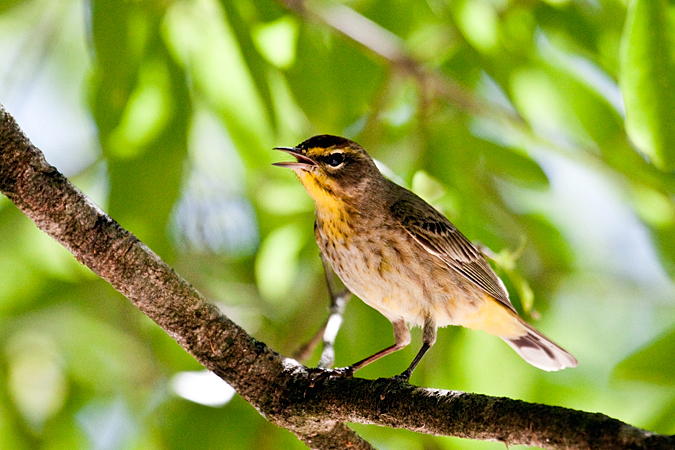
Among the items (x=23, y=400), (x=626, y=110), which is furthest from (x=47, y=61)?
(x=626, y=110)

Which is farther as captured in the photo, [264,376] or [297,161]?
[297,161]

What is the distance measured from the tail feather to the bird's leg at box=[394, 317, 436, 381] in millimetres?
586

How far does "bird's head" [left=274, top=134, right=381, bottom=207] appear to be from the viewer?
3.95 m

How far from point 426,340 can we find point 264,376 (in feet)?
4.01

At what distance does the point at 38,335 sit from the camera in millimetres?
4074

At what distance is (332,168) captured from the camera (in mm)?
4117

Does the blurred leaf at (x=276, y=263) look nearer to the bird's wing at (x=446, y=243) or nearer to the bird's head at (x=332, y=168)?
the bird's head at (x=332, y=168)

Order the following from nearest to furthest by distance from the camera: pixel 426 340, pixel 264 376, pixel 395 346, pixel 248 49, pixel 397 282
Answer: pixel 264 376, pixel 248 49, pixel 395 346, pixel 426 340, pixel 397 282

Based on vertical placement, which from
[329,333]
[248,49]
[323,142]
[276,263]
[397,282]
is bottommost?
[329,333]

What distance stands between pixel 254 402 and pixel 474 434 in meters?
1.02

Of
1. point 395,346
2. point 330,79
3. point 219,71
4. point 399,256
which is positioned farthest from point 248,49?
point 395,346

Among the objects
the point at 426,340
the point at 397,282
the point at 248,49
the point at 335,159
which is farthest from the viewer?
the point at 335,159

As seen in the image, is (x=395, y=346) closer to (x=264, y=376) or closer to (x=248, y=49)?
(x=264, y=376)

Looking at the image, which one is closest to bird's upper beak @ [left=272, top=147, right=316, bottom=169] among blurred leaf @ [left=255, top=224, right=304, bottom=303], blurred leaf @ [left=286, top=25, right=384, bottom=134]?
blurred leaf @ [left=286, top=25, right=384, bottom=134]
